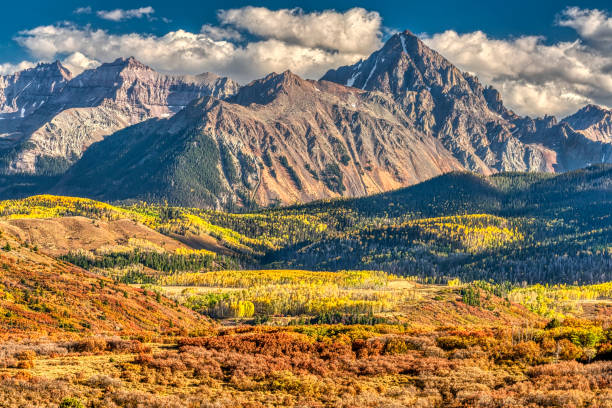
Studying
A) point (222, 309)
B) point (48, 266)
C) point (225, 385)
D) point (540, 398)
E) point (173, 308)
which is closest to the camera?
point (540, 398)

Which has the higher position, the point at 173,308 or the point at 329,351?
the point at 329,351

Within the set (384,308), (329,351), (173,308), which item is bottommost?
(384,308)

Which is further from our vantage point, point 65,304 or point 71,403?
point 65,304

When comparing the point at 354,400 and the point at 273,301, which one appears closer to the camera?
the point at 354,400

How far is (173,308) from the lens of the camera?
114 meters

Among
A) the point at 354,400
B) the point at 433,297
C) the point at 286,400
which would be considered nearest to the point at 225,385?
the point at 286,400

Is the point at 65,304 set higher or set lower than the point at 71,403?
lower

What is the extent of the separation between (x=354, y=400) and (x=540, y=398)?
1106cm

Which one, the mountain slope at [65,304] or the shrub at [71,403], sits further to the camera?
the mountain slope at [65,304]

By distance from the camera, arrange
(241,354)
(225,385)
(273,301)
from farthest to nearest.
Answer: (273,301)
(241,354)
(225,385)

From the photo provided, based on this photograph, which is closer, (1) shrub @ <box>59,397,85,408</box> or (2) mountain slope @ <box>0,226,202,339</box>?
(1) shrub @ <box>59,397,85,408</box>

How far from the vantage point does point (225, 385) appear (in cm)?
3547

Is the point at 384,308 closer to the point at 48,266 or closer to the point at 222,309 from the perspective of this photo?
the point at 222,309

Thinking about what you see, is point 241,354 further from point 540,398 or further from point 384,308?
point 384,308
